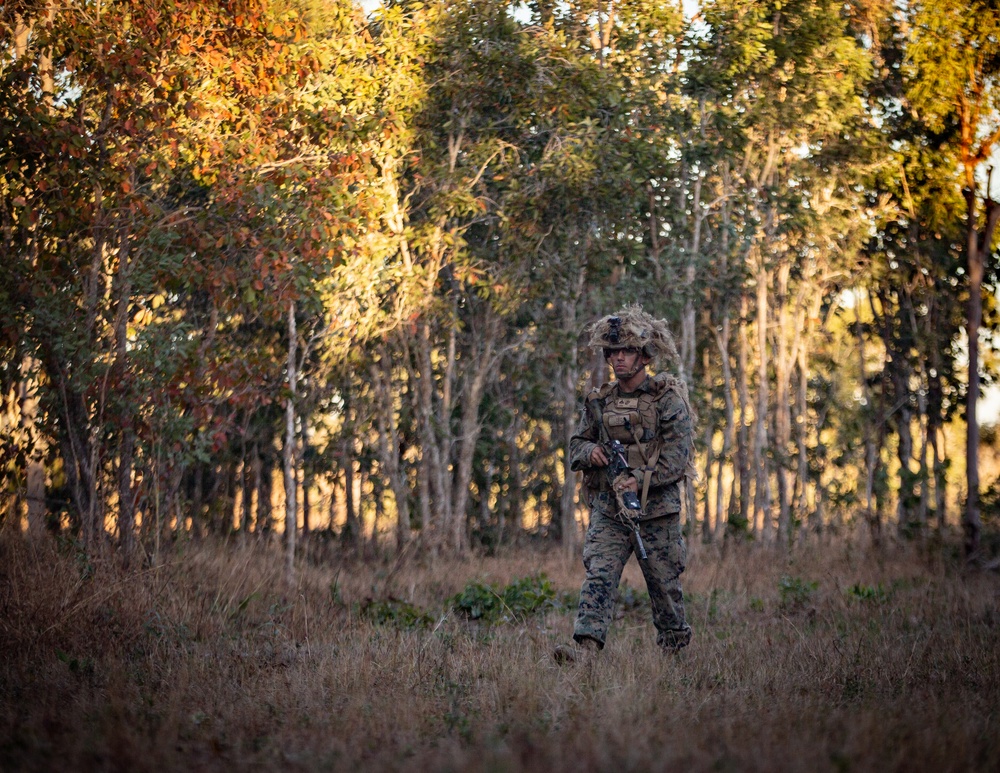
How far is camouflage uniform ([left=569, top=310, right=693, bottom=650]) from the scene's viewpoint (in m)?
6.38

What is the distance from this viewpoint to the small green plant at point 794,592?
29.8ft

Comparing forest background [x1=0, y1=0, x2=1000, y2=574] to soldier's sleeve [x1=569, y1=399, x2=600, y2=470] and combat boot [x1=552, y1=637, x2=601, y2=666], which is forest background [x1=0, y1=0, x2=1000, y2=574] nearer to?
soldier's sleeve [x1=569, y1=399, x2=600, y2=470]

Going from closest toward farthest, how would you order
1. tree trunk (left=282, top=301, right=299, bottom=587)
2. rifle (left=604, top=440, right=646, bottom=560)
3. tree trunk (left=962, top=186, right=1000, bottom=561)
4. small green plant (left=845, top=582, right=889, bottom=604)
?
rifle (left=604, top=440, right=646, bottom=560) → small green plant (left=845, top=582, right=889, bottom=604) → tree trunk (left=282, top=301, right=299, bottom=587) → tree trunk (left=962, top=186, right=1000, bottom=561)

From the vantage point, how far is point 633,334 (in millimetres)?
6461

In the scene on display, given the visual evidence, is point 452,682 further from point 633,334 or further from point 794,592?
point 794,592

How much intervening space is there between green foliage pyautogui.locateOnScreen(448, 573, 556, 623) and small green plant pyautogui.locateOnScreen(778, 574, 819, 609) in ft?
6.53

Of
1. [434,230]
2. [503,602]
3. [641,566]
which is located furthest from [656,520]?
[434,230]

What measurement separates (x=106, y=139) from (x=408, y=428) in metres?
8.06

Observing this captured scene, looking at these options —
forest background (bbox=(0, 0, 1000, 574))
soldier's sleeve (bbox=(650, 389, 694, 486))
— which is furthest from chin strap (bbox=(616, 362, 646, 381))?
forest background (bbox=(0, 0, 1000, 574))

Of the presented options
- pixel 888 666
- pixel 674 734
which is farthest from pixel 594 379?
pixel 674 734

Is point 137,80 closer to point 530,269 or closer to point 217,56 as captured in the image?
point 217,56

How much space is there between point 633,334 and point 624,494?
96 centimetres

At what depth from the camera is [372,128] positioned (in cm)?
1110

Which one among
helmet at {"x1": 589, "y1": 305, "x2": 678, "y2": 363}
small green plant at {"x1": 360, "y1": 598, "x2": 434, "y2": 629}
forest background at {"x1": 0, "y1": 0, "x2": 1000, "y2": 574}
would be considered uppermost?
forest background at {"x1": 0, "y1": 0, "x2": 1000, "y2": 574}
